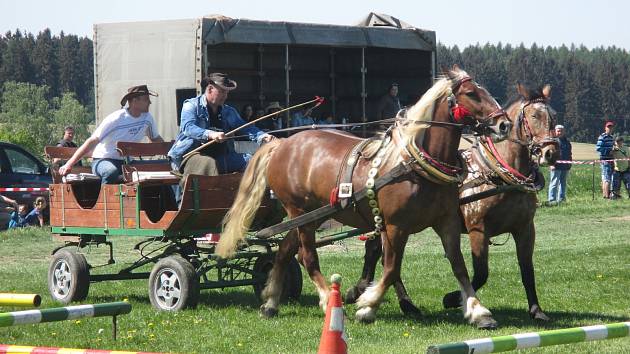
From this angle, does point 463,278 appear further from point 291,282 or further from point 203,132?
point 203,132

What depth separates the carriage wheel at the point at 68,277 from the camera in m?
11.0

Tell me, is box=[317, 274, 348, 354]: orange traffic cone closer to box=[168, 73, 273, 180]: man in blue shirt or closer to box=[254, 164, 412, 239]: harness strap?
box=[254, 164, 412, 239]: harness strap

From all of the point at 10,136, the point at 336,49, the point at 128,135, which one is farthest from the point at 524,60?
the point at 128,135

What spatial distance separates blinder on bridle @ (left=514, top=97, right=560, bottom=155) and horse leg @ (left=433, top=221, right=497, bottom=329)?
101cm

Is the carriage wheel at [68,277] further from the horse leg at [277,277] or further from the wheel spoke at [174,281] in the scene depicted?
the horse leg at [277,277]

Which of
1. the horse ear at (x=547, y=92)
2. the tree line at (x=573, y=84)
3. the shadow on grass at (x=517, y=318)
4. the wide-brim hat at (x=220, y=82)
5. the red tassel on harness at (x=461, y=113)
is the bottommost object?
the shadow on grass at (x=517, y=318)

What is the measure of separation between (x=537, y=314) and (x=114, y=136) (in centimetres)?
445

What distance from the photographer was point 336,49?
21.7m

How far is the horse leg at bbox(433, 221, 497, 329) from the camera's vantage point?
29.4ft

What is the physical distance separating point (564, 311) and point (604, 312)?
1.17ft

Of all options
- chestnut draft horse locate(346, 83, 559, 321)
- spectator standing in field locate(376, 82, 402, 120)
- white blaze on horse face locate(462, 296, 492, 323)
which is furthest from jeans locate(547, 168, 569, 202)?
white blaze on horse face locate(462, 296, 492, 323)

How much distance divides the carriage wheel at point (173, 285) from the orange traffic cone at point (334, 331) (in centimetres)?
385

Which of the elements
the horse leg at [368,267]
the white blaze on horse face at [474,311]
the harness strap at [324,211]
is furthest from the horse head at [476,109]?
the horse leg at [368,267]

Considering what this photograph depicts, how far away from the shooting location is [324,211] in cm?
975
